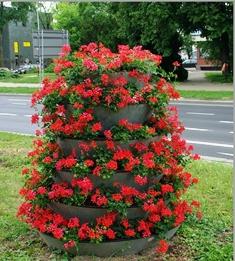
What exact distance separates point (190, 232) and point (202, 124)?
37.3ft

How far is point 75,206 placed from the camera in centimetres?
496

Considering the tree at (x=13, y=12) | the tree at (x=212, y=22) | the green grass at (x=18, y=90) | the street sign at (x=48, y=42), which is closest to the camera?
the street sign at (x=48, y=42)

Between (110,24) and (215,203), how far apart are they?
44.0 m

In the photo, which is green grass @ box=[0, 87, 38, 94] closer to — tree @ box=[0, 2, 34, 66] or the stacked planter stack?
tree @ box=[0, 2, 34, 66]

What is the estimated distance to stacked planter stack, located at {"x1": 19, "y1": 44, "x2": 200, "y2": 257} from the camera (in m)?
4.86

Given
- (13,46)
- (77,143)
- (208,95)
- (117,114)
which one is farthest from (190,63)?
(77,143)

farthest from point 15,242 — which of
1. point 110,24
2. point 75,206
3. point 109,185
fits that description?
point 110,24

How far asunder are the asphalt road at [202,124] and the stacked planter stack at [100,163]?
5.72 m

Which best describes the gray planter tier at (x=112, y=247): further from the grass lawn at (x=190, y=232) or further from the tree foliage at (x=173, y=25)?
the tree foliage at (x=173, y=25)

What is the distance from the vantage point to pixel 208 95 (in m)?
25.0

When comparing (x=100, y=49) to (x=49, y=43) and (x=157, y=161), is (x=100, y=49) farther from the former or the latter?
(x=49, y=43)

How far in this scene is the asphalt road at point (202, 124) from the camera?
12.0 metres

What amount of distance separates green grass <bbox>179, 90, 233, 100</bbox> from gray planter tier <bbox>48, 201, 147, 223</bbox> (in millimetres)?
19306

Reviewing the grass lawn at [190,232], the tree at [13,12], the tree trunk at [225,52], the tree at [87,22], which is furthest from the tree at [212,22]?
the tree at [13,12]
